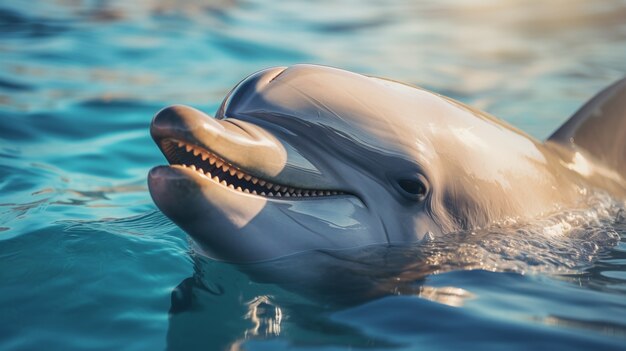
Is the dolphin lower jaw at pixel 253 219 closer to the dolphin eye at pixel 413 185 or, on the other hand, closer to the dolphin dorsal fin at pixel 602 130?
the dolphin eye at pixel 413 185

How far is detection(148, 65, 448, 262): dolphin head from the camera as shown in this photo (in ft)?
14.0

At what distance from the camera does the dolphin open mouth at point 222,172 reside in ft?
13.9

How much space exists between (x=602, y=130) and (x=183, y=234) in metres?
3.09

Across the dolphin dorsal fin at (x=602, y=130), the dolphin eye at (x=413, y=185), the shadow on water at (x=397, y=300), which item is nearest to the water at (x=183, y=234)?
A: the shadow on water at (x=397, y=300)

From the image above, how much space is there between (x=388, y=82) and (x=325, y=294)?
1359 millimetres

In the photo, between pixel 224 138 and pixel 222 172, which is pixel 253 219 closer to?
pixel 222 172

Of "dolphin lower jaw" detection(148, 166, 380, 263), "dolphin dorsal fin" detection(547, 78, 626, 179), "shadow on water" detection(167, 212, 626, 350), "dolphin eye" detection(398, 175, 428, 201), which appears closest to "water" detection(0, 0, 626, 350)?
"shadow on water" detection(167, 212, 626, 350)

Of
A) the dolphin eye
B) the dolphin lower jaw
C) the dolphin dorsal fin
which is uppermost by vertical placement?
the dolphin dorsal fin

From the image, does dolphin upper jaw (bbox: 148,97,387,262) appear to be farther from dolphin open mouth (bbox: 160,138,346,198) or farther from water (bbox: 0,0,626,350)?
water (bbox: 0,0,626,350)

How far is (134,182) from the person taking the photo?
7801 millimetres

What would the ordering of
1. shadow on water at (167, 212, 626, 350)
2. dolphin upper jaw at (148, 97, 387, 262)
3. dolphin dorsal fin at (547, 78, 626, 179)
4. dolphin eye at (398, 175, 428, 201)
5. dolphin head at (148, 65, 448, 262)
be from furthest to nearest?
dolphin dorsal fin at (547, 78, 626, 179) → dolphin eye at (398, 175, 428, 201) → dolphin head at (148, 65, 448, 262) → dolphin upper jaw at (148, 97, 387, 262) → shadow on water at (167, 212, 626, 350)

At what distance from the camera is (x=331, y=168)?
4.61 m

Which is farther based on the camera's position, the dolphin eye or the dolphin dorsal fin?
the dolphin dorsal fin

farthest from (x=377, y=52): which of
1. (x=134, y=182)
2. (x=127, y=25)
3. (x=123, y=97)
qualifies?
(x=134, y=182)
